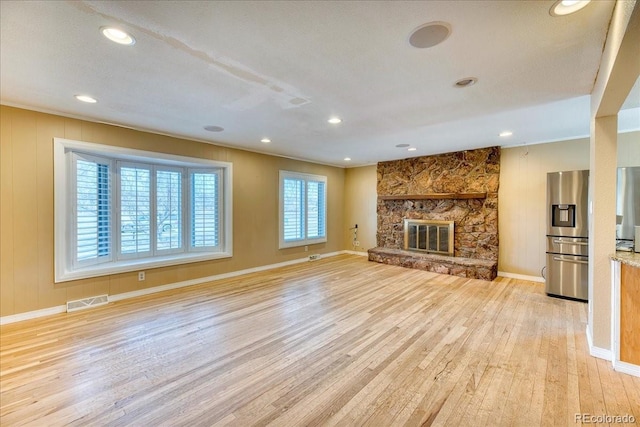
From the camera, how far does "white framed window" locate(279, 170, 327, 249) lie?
20.5ft

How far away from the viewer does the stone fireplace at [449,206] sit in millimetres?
5254

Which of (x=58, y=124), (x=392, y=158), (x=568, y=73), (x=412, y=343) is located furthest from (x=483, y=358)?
(x=58, y=124)

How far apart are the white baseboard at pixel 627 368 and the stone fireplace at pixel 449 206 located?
273cm

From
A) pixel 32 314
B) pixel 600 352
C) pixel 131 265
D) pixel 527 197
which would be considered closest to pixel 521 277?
pixel 527 197

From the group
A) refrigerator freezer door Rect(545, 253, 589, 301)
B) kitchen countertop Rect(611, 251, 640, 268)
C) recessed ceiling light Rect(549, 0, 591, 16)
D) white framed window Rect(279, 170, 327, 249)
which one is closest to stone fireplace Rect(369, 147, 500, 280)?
refrigerator freezer door Rect(545, 253, 589, 301)

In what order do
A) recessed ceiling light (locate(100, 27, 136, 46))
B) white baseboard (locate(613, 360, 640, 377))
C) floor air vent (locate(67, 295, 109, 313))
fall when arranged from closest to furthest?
recessed ceiling light (locate(100, 27, 136, 46)) < white baseboard (locate(613, 360, 640, 377)) < floor air vent (locate(67, 295, 109, 313))

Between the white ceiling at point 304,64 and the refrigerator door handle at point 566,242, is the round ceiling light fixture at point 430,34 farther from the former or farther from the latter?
the refrigerator door handle at point 566,242

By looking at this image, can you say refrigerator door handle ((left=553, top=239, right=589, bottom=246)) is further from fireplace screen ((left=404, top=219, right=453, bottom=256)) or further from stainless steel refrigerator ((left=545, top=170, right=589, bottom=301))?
fireplace screen ((left=404, top=219, right=453, bottom=256))

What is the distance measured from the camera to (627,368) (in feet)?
7.16

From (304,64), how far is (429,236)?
5041 mm

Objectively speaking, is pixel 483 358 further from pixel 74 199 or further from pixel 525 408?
pixel 74 199

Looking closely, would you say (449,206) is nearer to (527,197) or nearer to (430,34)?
(527,197)

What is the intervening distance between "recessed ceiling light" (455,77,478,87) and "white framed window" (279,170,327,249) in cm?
424

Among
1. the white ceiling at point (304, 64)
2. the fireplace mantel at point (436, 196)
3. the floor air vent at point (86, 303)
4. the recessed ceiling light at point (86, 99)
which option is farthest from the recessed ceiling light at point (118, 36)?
the fireplace mantel at point (436, 196)
